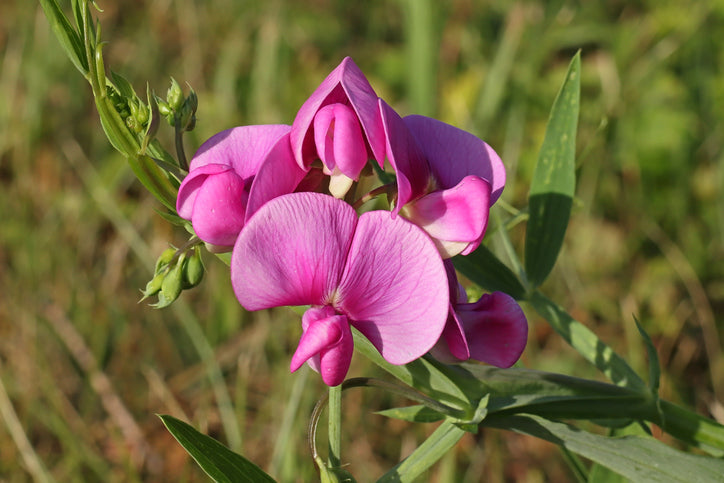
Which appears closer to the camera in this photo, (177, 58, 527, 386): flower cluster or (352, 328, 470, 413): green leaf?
(177, 58, 527, 386): flower cluster

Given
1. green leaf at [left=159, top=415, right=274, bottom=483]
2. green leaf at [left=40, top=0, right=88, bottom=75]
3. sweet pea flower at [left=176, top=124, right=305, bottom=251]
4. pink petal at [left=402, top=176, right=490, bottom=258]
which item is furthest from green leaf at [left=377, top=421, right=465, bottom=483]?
green leaf at [left=40, top=0, right=88, bottom=75]

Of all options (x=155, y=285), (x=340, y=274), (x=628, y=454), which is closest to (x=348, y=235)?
(x=340, y=274)

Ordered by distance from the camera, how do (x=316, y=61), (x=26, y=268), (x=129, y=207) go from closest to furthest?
(x=26, y=268) < (x=129, y=207) < (x=316, y=61)

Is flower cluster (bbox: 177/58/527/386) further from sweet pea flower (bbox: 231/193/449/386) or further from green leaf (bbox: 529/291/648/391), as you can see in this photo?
green leaf (bbox: 529/291/648/391)

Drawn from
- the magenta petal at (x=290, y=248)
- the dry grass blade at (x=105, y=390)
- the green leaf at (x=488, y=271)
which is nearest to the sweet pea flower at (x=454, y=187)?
the magenta petal at (x=290, y=248)

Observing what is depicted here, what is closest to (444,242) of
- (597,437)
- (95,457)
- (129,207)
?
(597,437)

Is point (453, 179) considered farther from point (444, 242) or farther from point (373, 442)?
point (373, 442)

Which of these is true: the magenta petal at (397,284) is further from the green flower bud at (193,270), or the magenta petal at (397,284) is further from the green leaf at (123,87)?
the green leaf at (123,87)
